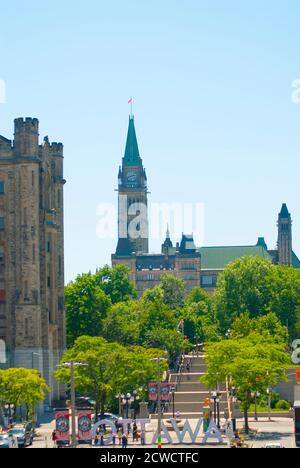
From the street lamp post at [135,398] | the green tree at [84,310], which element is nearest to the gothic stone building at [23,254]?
the street lamp post at [135,398]

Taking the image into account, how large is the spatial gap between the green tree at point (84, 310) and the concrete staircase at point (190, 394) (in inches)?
602

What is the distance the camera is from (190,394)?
125 meters

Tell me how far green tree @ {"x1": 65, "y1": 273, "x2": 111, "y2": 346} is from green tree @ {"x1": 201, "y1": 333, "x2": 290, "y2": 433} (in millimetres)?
42328

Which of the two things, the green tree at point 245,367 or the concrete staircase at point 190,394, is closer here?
the green tree at point 245,367

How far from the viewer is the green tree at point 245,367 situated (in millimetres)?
101812

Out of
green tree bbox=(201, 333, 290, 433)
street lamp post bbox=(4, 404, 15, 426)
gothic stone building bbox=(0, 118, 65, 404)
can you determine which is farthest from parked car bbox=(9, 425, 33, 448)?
gothic stone building bbox=(0, 118, 65, 404)

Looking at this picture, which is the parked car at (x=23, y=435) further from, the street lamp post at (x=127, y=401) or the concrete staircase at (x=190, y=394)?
the concrete staircase at (x=190, y=394)

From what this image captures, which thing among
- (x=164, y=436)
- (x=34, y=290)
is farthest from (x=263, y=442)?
(x=34, y=290)

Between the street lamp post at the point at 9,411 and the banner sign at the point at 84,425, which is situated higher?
the banner sign at the point at 84,425

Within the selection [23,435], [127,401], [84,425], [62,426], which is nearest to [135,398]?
[127,401]

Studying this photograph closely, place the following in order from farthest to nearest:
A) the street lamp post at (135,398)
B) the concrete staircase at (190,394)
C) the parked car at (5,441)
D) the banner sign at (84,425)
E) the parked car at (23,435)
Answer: the concrete staircase at (190,394), the street lamp post at (135,398), the parked car at (23,435), the banner sign at (84,425), the parked car at (5,441)

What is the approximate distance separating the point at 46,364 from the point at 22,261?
30.8 feet

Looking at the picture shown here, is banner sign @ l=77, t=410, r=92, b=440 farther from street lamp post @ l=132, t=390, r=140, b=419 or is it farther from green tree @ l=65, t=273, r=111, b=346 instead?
green tree @ l=65, t=273, r=111, b=346

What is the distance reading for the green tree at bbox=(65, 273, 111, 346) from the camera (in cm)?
15662
